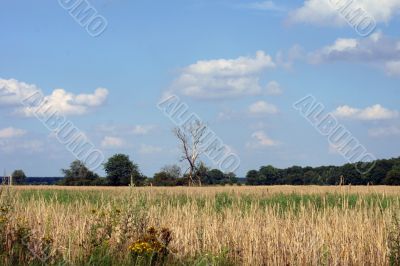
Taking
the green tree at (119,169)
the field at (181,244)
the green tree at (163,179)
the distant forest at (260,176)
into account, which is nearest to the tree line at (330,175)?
the distant forest at (260,176)

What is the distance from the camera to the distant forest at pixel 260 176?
7000 centimetres

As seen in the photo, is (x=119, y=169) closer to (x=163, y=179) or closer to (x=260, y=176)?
(x=163, y=179)

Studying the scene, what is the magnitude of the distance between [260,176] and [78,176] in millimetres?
26211

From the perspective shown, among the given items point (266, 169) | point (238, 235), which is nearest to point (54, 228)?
point (238, 235)

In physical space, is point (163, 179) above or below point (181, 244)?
above

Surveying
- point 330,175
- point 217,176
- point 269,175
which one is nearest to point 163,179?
point 217,176

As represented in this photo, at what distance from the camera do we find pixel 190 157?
196 ft

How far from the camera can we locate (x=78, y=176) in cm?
8088

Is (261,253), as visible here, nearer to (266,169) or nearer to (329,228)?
(329,228)

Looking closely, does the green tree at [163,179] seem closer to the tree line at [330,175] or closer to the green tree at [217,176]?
the green tree at [217,176]

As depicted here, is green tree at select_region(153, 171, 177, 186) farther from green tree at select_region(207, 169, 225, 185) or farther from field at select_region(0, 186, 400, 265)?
field at select_region(0, 186, 400, 265)

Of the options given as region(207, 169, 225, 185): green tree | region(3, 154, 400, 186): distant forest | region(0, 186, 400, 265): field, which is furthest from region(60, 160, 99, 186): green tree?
region(0, 186, 400, 265): field

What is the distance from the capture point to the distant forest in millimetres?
70000

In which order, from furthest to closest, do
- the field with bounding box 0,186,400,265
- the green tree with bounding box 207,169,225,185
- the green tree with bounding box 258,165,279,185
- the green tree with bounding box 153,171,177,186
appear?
1. the green tree with bounding box 258,165,279,185
2. the green tree with bounding box 207,169,225,185
3. the green tree with bounding box 153,171,177,186
4. the field with bounding box 0,186,400,265
